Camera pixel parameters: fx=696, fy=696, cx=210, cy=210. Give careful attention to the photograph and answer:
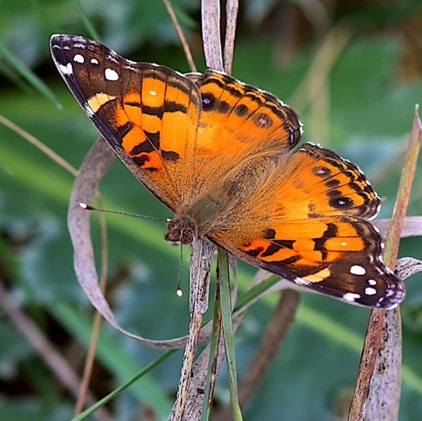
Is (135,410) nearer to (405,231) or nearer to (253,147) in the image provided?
(253,147)

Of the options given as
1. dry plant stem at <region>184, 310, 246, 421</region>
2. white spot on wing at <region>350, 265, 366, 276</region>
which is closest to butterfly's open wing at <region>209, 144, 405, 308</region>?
white spot on wing at <region>350, 265, 366, 276</region>

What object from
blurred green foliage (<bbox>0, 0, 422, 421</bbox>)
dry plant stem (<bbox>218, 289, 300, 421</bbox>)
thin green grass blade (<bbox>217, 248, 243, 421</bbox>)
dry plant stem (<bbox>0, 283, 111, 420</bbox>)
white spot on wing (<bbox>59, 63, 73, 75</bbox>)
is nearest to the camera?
thin green grass blade (<bbox>217, 248, 243, 421</bbox>)

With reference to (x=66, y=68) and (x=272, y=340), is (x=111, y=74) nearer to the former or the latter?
(x=66, y=68)

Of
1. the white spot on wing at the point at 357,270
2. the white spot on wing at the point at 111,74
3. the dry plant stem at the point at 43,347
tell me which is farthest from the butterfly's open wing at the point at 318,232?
the dry plant stem at the point at 43,347

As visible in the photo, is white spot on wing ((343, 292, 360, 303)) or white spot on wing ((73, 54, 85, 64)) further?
white spot on wing ((73, 54, 85, 64))

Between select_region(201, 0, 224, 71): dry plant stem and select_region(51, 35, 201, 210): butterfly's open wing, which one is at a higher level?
select_region(201, 0, 224, 71): dry plant stem

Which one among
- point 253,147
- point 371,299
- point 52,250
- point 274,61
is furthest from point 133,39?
point 371,299

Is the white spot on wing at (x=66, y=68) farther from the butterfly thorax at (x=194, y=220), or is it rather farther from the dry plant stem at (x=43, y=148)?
the butterfly thorax at (x=194, y=220)

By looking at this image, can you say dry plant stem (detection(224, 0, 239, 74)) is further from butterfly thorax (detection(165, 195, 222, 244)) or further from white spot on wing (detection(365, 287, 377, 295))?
white spot on wing (detection(365, 287, 377, 295))
